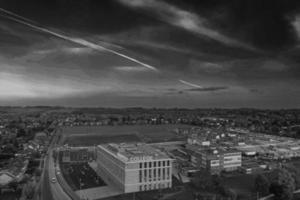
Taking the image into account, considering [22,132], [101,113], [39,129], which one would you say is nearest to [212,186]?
[22,132]

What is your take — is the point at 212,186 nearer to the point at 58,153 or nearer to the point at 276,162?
the point at 276,162

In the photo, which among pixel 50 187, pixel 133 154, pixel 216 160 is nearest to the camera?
pixel 50 187

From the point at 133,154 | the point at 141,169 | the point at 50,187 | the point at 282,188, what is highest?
the point at 133,154

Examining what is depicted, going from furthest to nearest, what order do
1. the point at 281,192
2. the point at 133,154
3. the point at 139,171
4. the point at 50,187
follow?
the point at 133,154, the point at 50,187, the point at 139,171, the point at 281,192

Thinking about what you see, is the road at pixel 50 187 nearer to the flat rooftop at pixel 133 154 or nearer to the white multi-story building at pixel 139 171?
the white multi-story building at pixel 139 171

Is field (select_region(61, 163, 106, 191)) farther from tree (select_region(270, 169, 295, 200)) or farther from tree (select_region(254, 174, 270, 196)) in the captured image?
tree (select_region(270, 169, 295, 200))

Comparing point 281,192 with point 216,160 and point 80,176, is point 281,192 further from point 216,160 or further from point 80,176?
point 80,176

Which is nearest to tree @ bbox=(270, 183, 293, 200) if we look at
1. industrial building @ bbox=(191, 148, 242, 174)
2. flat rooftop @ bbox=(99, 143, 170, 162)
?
flat rooftop @ bbox=(99, 143, 170, 162)

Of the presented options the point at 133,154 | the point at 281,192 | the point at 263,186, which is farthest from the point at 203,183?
the point at 133,154

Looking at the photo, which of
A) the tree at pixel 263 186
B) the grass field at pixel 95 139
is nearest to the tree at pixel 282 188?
the tree at pixel 263 186
